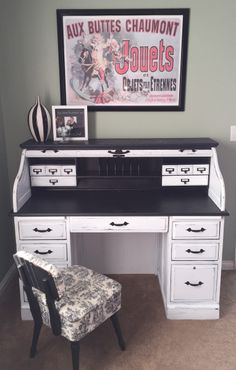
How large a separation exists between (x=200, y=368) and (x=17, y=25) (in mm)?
2418

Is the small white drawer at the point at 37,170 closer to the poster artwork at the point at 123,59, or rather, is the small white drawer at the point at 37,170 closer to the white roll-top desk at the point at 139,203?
the white roll-top desk at the point at 139,203

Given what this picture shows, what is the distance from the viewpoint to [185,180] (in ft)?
7.54

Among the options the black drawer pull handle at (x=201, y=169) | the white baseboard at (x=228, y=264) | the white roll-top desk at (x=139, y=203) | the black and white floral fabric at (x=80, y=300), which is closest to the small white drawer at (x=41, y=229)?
the white roll-top desk at (x=139, y=203)

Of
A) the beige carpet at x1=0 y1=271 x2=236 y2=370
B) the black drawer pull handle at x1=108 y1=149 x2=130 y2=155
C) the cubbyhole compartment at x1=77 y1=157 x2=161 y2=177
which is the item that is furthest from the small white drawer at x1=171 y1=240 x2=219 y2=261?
the black drawer pull handle at x1=108 y1=149 x2=130 y2=155

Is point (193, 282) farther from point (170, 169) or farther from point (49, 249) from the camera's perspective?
point (49, 249)

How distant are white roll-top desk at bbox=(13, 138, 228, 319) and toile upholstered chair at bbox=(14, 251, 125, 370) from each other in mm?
328

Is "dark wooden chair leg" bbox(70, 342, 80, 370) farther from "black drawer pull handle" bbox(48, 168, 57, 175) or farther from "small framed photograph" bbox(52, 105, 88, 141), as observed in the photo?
"small framed photograph" bbox(52, 105, 88, 141)

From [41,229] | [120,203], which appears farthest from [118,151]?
[41,229]

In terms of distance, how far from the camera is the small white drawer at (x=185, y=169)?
227 cm

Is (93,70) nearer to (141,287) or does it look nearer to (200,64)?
(200,64)

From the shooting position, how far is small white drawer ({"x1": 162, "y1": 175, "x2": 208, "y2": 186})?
2.29 m

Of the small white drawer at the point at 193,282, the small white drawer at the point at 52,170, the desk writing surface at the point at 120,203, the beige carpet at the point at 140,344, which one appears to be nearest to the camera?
the beige carpet at the point at 140,344

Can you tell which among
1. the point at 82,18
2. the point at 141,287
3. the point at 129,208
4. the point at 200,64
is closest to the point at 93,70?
the point at 82,18

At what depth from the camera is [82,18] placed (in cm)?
225
